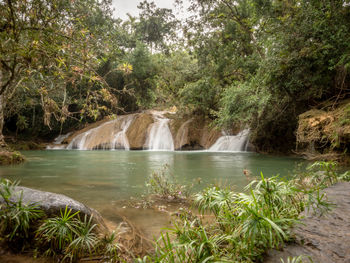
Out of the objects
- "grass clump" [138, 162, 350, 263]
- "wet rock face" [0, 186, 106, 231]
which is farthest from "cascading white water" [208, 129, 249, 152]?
"wet rock face" [0, 186, 106, 231]

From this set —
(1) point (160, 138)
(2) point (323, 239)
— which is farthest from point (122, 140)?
(2) point (323, 239)

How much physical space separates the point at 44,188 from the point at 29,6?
401 cm

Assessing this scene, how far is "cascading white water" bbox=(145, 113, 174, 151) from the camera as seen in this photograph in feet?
59.8

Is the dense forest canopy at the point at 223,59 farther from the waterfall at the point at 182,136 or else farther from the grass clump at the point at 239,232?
the grass clump at the point at 239,232

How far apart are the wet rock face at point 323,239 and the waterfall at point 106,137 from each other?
1724 centimetres

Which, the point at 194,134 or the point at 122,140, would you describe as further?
the point at 122,140

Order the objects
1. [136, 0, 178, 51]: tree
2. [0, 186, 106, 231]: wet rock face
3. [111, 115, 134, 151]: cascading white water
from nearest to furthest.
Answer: [0, 186, 106, 231]: wet rock face
[111, 115, 134, 151]: cascading white water
[136, 0, 178, 51]: tree

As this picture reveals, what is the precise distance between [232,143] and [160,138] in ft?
18.3

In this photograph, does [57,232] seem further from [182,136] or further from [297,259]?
[182,136]

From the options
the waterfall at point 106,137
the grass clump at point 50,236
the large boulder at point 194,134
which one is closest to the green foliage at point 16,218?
the grass clump at point 50,236

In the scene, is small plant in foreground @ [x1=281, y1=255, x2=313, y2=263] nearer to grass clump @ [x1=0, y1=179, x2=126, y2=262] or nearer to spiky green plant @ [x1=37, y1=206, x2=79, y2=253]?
grass clump @ [x1=0, y1=179, x2=126, y2=262]

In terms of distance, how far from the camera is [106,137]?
19391mm

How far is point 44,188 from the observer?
5.57 metres

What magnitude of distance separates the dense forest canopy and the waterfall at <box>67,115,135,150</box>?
180 inches
